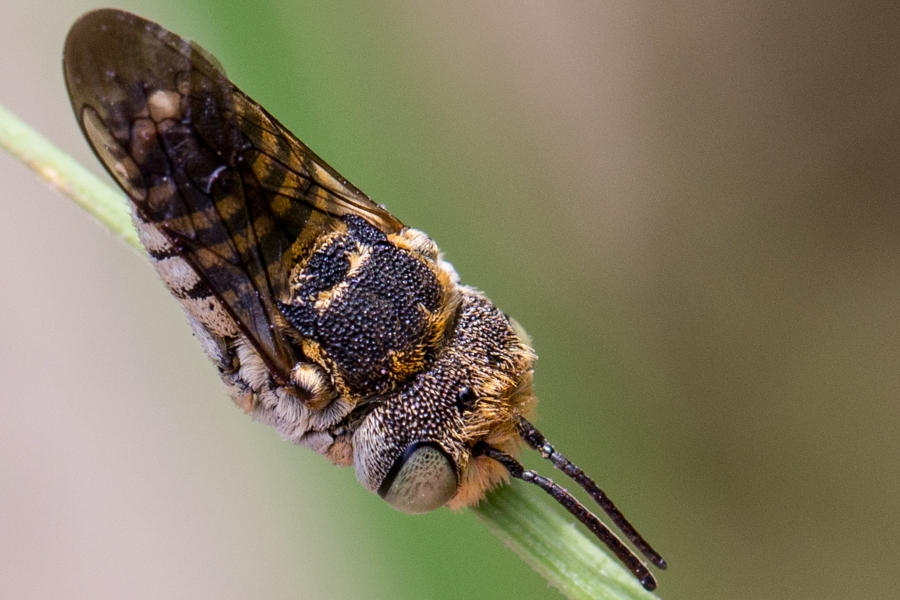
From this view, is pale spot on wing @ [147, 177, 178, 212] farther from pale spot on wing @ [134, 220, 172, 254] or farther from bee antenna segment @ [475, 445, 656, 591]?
bee antenna segment @ [475, 445, 656, 591]

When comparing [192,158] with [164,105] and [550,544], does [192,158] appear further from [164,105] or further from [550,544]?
[550,544]

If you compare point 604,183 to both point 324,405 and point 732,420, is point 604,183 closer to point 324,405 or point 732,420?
point 732,420

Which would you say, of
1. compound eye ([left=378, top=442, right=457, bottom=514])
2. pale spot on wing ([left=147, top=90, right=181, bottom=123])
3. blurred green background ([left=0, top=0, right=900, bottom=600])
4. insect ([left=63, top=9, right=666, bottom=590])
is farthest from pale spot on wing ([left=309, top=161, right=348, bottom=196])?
blurred green background ([left=0, top=0, right=900, bottom=600])

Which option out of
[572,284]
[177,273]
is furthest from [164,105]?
[572,284]

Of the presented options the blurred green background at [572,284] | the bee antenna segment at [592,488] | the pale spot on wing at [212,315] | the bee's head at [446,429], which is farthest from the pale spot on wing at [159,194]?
the blurred green background at [572,284]

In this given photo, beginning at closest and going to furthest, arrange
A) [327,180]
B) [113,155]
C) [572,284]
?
[113,155], [327,180], [572,284]

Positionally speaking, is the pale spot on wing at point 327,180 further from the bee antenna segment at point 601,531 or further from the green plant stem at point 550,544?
the bee antenna segment at point 601,531
